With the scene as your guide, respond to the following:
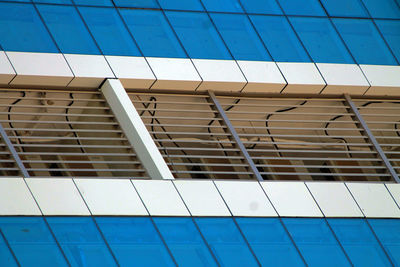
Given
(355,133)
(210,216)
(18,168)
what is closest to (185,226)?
(210,216)

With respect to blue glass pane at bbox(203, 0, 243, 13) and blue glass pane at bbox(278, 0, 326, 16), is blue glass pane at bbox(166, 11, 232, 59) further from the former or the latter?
blue glass pane at bbox(278, 0, 326, 16)

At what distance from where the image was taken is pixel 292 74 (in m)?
22.2

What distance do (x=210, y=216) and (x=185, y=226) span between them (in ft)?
1.79

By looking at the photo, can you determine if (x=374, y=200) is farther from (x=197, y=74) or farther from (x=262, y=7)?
(x=262, y=7)

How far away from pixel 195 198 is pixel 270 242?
164 cm

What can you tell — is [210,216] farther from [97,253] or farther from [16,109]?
[16,109]

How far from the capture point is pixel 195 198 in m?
19.4

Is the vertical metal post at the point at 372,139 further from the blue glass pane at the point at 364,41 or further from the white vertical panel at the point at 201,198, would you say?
the white vertical panel at the point at 201,198

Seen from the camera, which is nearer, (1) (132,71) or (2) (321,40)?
(1) (132,71)

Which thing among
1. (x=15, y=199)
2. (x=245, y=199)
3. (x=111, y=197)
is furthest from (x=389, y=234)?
(x=15, y=199)

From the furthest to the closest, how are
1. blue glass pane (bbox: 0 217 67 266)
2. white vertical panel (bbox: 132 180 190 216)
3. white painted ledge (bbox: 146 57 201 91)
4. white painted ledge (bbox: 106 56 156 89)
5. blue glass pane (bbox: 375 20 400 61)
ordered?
1. blue glass pane (bbox: 375 20 400 61)
2. white painted ledge (bbox: 146 57 201 91)
3. white painted ledge (bbox: 106 56 156 89)
4. white vertical panel (bbox: 132 180 190 216)
5. blue glass pane (bbox: 0 217 67 266)

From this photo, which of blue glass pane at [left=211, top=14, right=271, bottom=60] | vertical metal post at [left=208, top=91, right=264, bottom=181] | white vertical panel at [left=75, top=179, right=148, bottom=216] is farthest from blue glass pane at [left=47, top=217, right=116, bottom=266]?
blue glass pane at [left=211, top=14, right=271, bottom=60]

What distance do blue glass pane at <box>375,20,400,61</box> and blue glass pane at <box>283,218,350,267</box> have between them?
530 centimetres

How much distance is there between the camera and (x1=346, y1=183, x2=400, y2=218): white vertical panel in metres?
20.5
